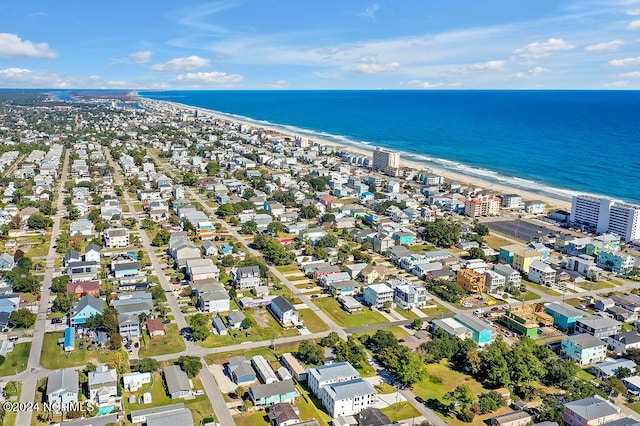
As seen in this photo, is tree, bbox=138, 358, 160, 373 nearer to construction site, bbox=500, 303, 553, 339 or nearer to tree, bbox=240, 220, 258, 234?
construction site, bbox=500, 303, 553, 339

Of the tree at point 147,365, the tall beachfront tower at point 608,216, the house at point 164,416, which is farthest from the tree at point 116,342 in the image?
the tall beachfront tower at point 608,216

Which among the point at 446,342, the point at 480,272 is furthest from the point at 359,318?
the point at 480,272

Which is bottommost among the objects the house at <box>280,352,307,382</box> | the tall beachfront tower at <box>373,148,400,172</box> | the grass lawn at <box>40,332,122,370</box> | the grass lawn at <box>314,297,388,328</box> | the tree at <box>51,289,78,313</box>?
the grass lawn at <box>40,332,122,370</box>

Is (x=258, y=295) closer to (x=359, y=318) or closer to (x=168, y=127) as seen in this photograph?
(x=359, y=318)

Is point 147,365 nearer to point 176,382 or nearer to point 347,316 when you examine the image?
point 176,382

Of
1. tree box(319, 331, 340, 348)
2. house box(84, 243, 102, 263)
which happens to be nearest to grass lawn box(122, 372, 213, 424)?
tree box(319, 331, 340, 348)

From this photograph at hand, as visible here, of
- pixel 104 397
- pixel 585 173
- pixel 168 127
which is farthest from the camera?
pixel 168 127

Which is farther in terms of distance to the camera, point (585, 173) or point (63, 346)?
point (585, 173)
